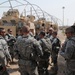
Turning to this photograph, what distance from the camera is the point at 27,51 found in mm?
5355

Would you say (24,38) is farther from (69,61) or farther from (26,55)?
(69,61)

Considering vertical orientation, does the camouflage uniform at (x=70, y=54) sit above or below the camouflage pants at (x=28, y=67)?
above

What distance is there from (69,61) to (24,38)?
1292 mm

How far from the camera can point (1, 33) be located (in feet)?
20.2

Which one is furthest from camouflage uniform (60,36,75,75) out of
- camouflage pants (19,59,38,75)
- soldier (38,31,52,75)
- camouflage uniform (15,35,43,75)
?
soldier (38,31,52,75)

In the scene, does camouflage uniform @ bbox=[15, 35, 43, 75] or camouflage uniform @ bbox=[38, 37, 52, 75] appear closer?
camouflage uniform @ bbox=[15, 35, 43, 75]

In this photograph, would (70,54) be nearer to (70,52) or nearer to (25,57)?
(70,52)

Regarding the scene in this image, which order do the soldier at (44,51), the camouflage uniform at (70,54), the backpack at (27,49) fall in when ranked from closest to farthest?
1. the camouflage uniform at (70,54)
2. the backpack at (27,49)
3. the soldier at (44,51)

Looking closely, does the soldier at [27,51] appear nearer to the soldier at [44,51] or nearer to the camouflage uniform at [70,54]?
the camouflage uniform at [70,54]

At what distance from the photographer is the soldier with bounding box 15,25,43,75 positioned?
5.36m

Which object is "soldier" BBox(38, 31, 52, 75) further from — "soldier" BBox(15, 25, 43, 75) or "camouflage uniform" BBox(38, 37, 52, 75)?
"soldier" BBox(15, 25, 43, 75)

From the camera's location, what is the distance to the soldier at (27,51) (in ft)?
17.6

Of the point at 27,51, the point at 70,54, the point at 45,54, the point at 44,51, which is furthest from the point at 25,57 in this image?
the point at 45,54

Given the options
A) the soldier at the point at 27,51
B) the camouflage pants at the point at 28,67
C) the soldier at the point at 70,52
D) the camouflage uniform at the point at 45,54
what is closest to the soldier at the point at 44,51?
the camouflage uniform at the point at 45,54
